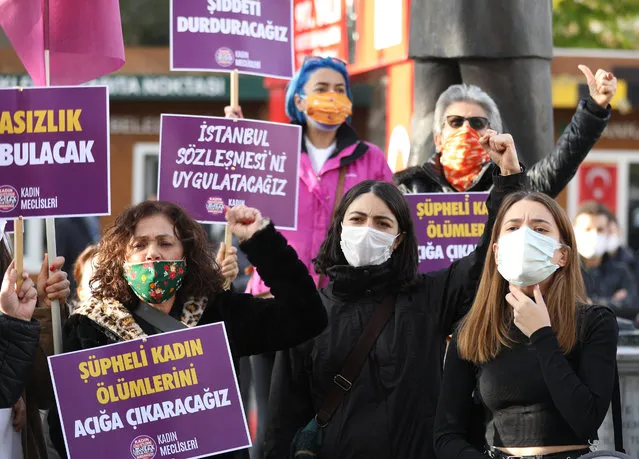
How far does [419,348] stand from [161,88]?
1383 centimetres

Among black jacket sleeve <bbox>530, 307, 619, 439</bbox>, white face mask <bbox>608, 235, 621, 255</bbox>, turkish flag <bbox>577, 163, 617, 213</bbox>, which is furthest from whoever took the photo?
turkish flag <bbox>577, 163, 617, 213</bbox>

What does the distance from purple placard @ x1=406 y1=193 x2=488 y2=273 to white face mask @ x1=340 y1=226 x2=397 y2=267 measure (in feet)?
3.75

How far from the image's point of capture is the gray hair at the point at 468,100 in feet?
22.6

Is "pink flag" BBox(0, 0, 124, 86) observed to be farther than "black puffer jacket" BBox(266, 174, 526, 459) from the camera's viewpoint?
Yes

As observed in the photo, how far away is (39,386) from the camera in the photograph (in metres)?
5.34

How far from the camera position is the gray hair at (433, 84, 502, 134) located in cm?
689

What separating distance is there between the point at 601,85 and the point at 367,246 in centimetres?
137

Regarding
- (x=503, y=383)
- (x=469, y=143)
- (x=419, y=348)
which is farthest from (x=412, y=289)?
(x=469, y=143)

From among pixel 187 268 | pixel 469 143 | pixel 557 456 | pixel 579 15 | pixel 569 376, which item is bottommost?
pixel 557 456

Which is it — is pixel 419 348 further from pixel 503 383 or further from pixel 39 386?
pixel 39 386

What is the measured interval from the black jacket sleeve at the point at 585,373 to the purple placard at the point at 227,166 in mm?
2331

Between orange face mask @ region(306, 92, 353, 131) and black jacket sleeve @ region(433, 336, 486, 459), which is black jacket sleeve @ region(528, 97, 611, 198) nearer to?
orange face mask @ region(306, 92, 353, 131)

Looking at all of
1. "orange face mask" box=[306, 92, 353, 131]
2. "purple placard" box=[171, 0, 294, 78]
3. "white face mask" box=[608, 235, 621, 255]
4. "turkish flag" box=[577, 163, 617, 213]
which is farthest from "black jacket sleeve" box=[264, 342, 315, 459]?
"turkish flag" box=[577, 163, 617, 213]

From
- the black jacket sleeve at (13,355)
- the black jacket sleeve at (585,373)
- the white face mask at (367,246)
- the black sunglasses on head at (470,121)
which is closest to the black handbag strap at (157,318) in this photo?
the black jacket sleeve at (13,355)
